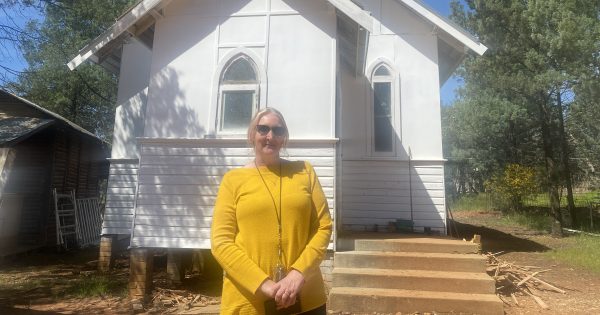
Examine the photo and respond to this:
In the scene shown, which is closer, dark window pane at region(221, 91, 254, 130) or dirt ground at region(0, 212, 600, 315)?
dirt ground at region(0, 212, 600, 315)

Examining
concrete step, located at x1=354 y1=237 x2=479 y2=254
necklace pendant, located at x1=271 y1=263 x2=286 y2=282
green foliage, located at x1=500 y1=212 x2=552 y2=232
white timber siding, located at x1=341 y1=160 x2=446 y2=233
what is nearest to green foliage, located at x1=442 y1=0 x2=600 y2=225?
green foliage, located at x1=500 y1=212 x2=552 y2=232

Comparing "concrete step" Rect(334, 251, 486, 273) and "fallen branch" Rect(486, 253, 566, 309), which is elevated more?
"concrete step" Rect(334, 251, 486, 273)

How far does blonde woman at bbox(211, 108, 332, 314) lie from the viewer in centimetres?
220

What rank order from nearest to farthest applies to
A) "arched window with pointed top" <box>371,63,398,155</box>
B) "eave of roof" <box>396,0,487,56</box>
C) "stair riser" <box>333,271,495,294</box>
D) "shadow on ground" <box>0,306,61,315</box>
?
"stair riser" <box>333,271,495,294</box> → "shadow on ground" <box>0,306,61,315</box> → "eave of roof" <box>396,0,487,56</box> → "arched window with pointed top" <box>371,63,398,155</box>

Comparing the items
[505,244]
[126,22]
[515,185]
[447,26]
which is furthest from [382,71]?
[515,185]

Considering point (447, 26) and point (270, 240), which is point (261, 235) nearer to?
point (270, 240)

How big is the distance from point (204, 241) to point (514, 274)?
6.37m

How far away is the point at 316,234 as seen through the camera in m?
2.43

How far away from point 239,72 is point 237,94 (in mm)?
476

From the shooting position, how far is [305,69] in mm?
7348

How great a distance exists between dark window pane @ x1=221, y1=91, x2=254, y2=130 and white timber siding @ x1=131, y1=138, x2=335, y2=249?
1.48ft

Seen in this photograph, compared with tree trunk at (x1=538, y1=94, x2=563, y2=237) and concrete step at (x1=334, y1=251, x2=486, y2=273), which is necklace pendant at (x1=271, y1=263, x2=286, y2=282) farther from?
tree trunk at (x1=538, y1=94, x2=563, y2=237)

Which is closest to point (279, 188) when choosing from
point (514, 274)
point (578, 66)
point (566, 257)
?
point (514, 274)

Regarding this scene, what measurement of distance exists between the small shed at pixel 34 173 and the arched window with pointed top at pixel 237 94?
22.2 feet
